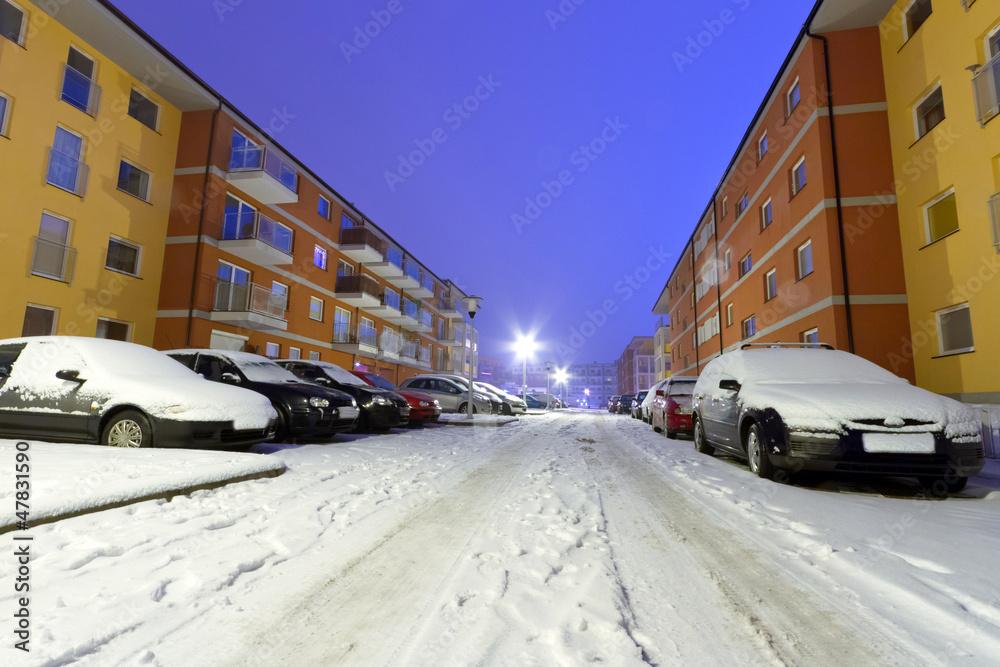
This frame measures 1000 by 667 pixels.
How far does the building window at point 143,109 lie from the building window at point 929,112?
23.0m

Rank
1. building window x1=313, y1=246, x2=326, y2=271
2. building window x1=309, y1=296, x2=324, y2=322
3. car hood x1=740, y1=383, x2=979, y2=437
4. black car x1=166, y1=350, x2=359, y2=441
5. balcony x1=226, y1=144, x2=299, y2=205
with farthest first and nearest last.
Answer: building window x1=313, y1=246, x2=326, y2=271, building window x1=309, y1=296, x2=324, y2=322, balcony x1=226, y1=144, x2=299, y2=205, black car x1=166, y1=350, x2=359, y2=441, car hood x1=740, y1=383, x2=979, y2=437

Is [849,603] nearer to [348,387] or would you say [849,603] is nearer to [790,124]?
[348,387]

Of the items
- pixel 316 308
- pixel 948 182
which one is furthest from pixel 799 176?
pixel 316 308

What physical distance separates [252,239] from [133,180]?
3932 mm

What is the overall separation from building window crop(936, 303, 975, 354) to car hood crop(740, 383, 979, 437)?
268 inches

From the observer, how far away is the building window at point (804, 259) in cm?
1435

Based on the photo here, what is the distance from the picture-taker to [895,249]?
12.3 metres

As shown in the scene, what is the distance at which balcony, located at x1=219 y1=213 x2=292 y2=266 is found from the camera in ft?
59.0

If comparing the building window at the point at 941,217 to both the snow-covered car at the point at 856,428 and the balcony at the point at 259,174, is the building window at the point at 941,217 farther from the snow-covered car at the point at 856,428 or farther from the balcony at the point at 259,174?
the balcony at the point at 259,174

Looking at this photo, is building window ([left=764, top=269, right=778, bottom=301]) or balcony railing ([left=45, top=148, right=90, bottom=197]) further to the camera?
building window ([left=764, top=269, right=778, bottom=301])

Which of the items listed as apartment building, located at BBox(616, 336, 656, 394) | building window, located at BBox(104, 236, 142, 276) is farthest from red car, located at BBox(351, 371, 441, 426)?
apartment building, located at BBox(616, 336, 656, 394)

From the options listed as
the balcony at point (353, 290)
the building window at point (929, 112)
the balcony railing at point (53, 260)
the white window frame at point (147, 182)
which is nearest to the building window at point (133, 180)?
the white window frame at point (147, 182)

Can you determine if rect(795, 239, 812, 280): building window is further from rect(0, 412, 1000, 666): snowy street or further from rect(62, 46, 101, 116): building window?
rect(62, 46, 101, 116): building window

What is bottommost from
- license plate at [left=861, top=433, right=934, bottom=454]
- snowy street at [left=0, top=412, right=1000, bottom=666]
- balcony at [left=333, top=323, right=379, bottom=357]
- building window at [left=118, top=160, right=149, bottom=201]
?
snowy street at [left=0, top=412, right=1000, bottom=666]
